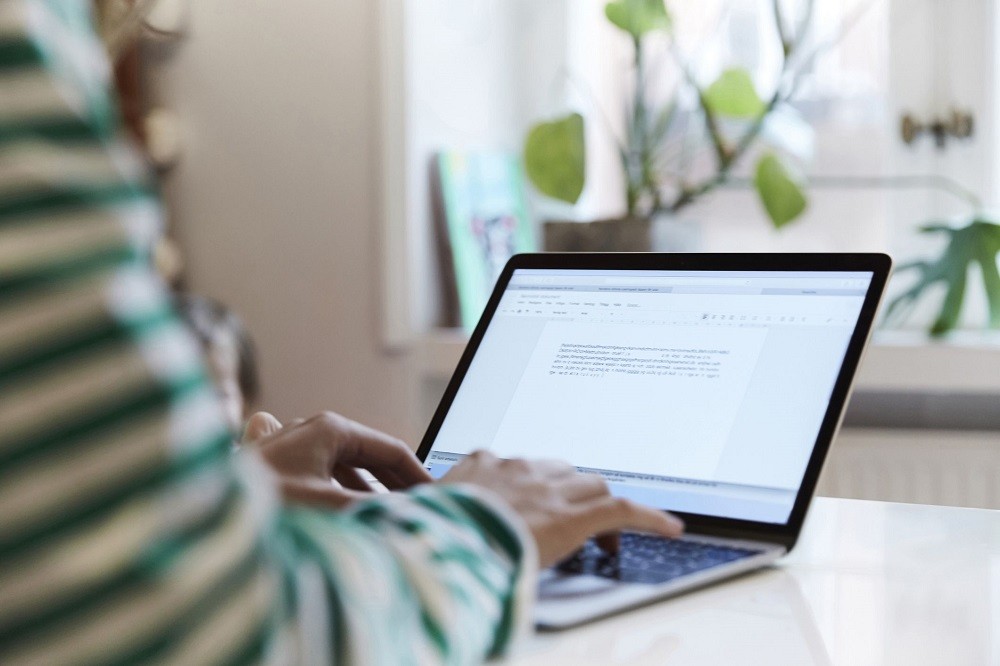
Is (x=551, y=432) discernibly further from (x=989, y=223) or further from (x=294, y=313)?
(x=294, y=313)

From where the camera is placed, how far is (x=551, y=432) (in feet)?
2.89

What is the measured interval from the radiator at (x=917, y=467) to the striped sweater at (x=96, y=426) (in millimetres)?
1621

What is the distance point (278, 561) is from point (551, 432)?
52 cm

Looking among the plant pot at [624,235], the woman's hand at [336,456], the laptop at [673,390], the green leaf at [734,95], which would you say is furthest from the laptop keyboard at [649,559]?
the green leaf at [734,95]

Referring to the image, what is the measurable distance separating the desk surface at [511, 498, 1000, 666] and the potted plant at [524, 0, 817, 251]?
1.07m

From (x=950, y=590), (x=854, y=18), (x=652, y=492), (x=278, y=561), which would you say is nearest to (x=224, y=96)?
(x=854, y=18)

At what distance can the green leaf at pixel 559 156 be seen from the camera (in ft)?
6.43

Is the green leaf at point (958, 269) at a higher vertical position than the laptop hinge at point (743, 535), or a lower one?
lower

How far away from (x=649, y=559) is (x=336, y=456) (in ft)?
0.67

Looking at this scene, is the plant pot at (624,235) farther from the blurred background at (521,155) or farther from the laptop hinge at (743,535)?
the laptop hinge at (743,535)

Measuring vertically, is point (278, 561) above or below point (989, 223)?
above

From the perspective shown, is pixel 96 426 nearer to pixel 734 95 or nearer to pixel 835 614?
pixel 835 614

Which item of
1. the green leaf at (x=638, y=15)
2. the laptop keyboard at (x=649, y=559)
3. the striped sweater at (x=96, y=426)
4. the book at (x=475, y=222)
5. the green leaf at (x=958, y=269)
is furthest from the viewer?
the book at (x=475, y=222)

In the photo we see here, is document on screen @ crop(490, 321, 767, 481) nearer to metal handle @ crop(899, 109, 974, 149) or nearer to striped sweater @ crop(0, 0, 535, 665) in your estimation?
striped sweater @ crop(0, 0, 535, 665)
